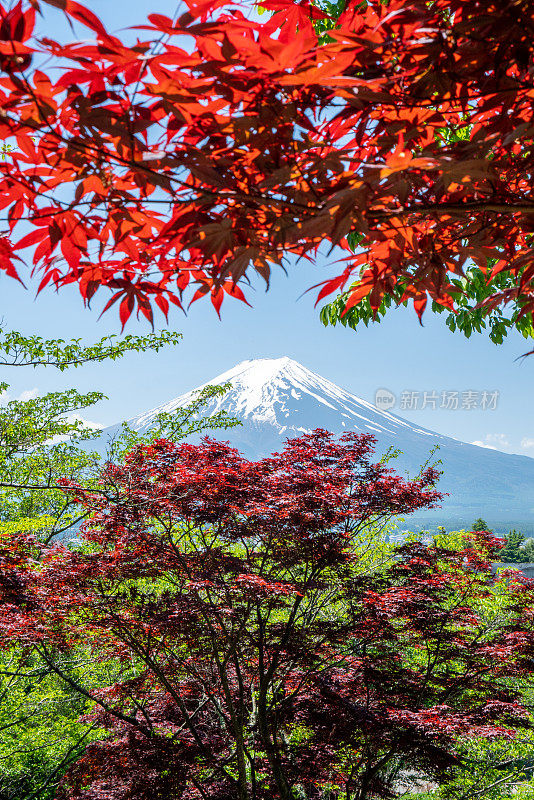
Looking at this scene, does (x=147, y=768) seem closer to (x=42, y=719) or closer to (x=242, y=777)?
(x=242, y=777)

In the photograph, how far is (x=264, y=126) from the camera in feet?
3.51

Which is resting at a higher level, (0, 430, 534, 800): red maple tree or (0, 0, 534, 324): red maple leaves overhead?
(0, 0, 534, 324): red maple leaves overhead

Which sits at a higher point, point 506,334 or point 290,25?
point 290,25

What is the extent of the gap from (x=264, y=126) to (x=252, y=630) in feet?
16.7

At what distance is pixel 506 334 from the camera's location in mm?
3764

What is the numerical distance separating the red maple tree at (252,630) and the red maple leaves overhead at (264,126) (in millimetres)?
2922

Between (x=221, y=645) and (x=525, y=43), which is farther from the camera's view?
(x=221, y=645)

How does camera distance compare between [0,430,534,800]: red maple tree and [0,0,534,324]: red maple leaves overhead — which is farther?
[0,430,534,800]: red maple tree

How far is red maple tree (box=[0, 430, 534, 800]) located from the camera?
4160 millimetres

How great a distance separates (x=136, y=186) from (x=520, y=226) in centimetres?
111

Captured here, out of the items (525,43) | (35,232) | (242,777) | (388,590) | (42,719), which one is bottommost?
(42,719)

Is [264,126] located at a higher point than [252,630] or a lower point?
higher

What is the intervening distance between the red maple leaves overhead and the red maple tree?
2.92 m

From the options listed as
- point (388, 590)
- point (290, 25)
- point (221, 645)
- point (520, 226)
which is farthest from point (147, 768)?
point (290, 25)
